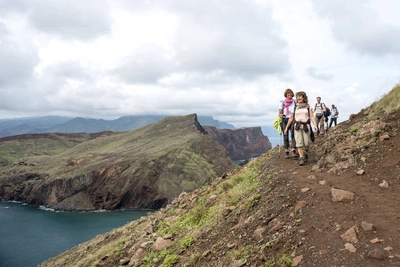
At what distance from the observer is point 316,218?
303 inches

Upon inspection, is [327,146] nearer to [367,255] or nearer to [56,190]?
[367,255]

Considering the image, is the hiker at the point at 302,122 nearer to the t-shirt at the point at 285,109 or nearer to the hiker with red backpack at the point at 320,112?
the t-shirt at the point at 285,109

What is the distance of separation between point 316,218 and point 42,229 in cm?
10713

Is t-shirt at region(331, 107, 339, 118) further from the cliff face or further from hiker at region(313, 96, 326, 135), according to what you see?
the cliff face

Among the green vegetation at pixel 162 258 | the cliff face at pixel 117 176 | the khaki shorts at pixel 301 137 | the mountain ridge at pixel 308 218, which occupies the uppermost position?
the khaki shorts at pixel 301 137

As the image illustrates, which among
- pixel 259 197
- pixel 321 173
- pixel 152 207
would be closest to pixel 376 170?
pixel 321 173

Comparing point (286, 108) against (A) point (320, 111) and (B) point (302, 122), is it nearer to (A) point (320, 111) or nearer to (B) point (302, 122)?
(B) point (302, 122)

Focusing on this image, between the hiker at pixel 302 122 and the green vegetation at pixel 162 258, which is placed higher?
the hiker at pixel 302 122

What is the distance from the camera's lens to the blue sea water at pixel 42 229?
236ft

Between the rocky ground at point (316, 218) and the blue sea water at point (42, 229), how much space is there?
69097mm

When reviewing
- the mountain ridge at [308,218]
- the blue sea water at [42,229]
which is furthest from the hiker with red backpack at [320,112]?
the blue sea water at [42,229]

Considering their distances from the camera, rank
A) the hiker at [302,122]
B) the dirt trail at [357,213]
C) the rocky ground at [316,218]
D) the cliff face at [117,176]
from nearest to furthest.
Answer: the dirt trail at [357,213] < the rocky ground at [316,218] < the hiker at [302,122] < the cliff face at [117,176]

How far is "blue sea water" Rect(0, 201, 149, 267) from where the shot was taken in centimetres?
7206

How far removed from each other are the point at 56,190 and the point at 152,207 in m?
49.0
